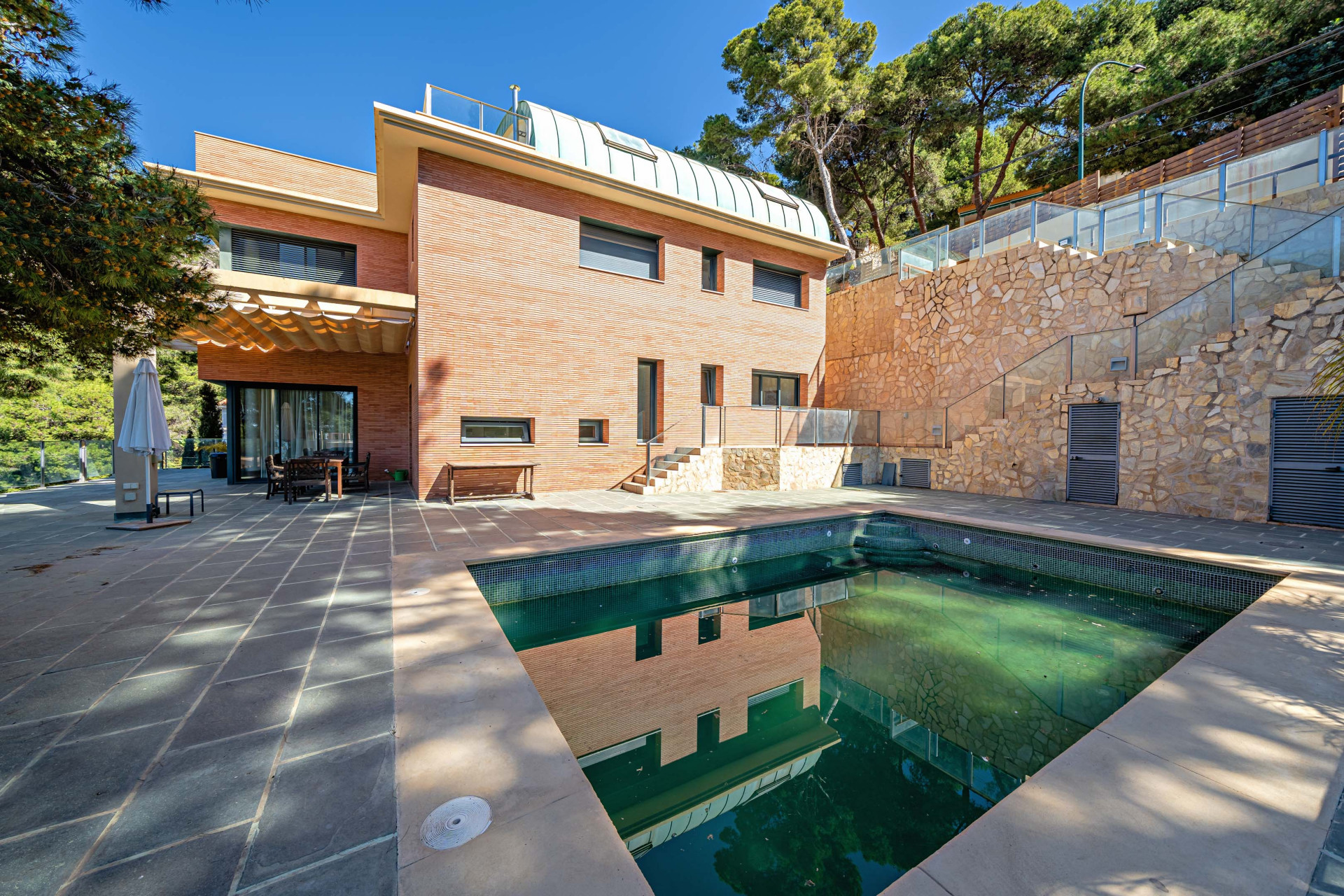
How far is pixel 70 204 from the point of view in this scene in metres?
2.99

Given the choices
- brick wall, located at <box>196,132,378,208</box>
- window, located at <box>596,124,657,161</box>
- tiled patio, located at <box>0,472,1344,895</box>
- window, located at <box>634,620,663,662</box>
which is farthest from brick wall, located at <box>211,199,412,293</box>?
window, located at <box>634,620,663,662</box>

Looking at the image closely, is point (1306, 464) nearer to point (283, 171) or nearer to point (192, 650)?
point (192, 650)

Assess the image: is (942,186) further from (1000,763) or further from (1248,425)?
(1000,763)

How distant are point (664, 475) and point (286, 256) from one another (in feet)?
32.5

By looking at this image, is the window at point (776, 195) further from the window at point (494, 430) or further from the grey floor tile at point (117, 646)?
the grey floor tile at point (117, 646)

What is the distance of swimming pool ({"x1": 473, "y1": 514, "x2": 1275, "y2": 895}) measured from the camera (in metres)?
2.41

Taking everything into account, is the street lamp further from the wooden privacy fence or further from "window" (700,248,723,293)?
"window" (700,248,723,293)

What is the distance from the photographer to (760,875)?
2.14 metres

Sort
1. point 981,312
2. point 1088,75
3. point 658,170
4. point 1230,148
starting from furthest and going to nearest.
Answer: point 1230,148 → point 1088,75 → point 981,312 → point 658,170

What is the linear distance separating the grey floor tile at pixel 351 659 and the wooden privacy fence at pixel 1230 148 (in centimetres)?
1615

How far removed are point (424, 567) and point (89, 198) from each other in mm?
3353

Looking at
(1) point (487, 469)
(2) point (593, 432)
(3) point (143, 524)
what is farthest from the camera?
(2) point (593, 432)

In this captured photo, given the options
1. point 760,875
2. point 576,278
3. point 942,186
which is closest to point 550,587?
point 760,875

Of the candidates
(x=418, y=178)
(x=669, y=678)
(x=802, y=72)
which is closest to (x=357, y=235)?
(x=418, y=178)
